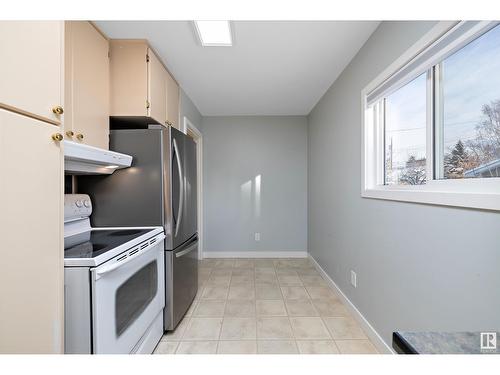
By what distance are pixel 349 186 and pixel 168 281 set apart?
1.87m

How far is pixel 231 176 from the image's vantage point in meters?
3.76

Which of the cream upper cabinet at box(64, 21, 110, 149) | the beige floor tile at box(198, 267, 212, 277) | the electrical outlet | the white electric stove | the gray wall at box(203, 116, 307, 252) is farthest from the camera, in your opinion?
the gray wall at box(203, 116, 307, 252)

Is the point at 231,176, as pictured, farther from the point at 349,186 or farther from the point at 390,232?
the point at 390,232

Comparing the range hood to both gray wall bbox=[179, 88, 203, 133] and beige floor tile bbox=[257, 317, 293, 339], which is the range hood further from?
beige floor tile bbox=[257, 317, 293, 339]

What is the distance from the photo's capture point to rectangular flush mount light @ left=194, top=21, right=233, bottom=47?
1.52 m

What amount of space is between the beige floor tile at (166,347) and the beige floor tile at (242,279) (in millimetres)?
1163

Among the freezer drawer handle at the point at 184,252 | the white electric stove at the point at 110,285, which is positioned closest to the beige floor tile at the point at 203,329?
the white electric stove at the point at 110,285

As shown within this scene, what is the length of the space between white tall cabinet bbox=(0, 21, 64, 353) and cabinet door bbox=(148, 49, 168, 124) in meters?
0.94

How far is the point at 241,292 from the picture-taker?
252 centimetres

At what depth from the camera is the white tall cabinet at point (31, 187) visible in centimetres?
72

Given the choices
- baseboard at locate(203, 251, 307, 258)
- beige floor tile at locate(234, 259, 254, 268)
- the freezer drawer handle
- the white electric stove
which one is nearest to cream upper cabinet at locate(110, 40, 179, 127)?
the white electric stove

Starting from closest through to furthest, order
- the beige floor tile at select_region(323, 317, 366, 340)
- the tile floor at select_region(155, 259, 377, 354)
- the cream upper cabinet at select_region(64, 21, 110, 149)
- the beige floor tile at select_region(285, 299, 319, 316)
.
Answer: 1. the cream upper cabinet at select_region(64, 21, 110, 149)
2. the tile floor at select_region(155, 259, 377, 354)
3. the beige floor tile at select_region(323, 317, 366, 340)
4. the beige floor tile at select_region(285, 299, 319, 316)

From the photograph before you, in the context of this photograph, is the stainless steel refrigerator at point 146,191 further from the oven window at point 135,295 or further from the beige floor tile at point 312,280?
the beige floor tile at point 312,280
